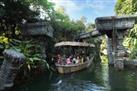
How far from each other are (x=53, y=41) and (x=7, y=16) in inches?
379

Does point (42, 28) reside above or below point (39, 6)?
below

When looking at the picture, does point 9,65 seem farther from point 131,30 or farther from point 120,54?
point 120,54

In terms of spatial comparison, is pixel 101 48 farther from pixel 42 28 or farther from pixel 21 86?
pixel 21 86

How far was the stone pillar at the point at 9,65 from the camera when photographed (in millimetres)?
9719

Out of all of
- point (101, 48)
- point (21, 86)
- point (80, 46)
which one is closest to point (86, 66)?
point (80, 46)

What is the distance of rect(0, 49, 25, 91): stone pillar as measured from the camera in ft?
31.9

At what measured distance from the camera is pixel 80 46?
960 inches

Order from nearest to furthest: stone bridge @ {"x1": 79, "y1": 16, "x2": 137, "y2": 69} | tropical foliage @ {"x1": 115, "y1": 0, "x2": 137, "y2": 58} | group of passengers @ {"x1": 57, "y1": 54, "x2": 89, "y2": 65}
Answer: tropical foliage @ {"x1": 115, "y1": 0, "x2": 137, "y2": 58} → stone bridge @ {"x1": 79, "y1": 16, "x2": 137, "y2": 69} → group of passengers @ {"x1": 57, "y1": 54, "x2": 89, "y2": 65}

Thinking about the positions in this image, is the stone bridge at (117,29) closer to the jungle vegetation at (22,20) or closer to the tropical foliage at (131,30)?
the tropical foliage at (131,30)

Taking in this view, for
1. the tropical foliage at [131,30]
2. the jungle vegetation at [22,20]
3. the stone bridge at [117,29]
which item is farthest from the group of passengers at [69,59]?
the tropical foliage at [131,30]

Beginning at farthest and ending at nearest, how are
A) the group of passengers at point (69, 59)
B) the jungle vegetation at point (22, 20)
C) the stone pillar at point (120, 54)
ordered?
the stone pillar at point (120, 54) < the group of passengers at point (69, 59) < the jungle vegetation at point (22, 20)

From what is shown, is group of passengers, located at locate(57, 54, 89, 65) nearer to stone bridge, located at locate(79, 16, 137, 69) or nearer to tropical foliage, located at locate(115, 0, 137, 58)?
stone bridge, located at locate(79, 16, 137, 69)

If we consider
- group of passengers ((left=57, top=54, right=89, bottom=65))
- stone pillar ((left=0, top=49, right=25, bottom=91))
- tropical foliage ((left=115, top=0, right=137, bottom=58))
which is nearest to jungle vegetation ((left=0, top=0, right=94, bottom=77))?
group of passengers ((left=57, top=54, right=89, bottom=65))

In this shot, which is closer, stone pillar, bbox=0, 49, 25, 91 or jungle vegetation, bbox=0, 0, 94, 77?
stone pillar, bbox=0, 49, 25, 91
